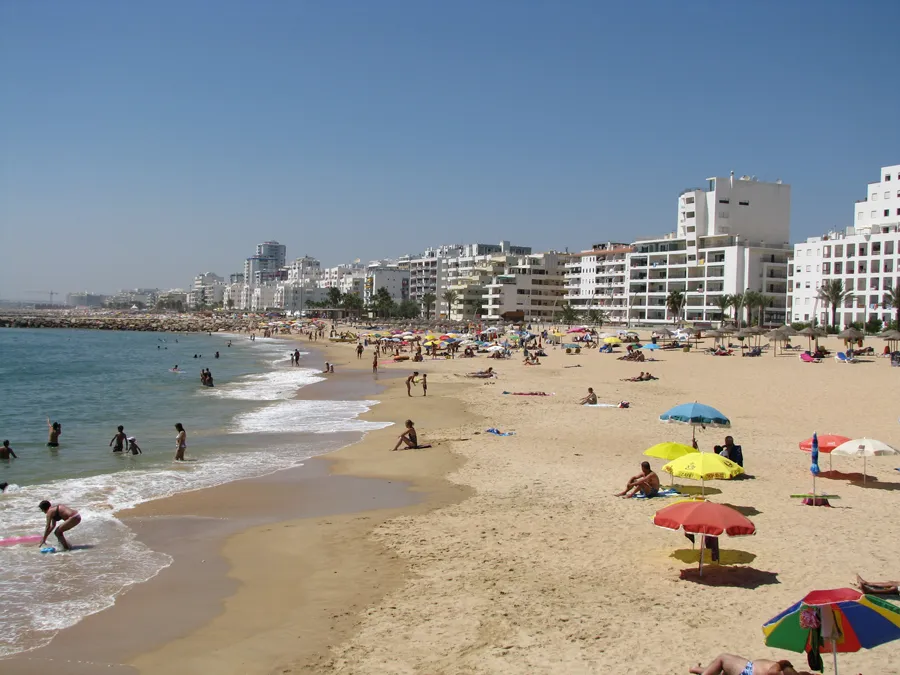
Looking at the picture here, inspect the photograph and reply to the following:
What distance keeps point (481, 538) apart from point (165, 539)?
512 cm

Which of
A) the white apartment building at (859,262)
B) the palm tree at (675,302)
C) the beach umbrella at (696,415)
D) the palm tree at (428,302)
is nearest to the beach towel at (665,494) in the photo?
the beach umbrella at (696,415)

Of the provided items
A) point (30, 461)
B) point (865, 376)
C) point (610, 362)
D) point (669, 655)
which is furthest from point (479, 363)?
point (669, 655)

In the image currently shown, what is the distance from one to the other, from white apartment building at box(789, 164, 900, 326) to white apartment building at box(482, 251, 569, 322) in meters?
45.5

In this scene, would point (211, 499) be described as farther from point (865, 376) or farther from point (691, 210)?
point (691, 210)

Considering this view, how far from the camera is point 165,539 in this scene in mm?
11641

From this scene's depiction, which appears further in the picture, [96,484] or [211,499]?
[96,484]

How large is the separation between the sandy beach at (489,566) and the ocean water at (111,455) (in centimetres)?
66

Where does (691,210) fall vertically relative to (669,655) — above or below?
above

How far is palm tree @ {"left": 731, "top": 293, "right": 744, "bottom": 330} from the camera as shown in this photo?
2785 inches

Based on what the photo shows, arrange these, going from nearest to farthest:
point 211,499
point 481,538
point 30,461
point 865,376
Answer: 1. point 481,538
2. point 211,499
3. point 30,461
4. point 865,376

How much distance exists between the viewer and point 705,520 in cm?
809

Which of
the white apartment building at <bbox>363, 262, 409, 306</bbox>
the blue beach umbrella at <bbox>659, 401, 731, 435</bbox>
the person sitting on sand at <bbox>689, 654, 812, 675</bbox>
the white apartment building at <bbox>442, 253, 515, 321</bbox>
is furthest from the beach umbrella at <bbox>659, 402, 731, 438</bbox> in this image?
the white apartment building at <bbox>363, 262, 409, 306</bbox>

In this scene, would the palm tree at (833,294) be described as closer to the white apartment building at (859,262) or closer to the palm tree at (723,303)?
the white apartment building at (859,262)

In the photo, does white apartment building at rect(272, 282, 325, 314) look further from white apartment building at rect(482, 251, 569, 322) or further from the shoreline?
the shoreline
